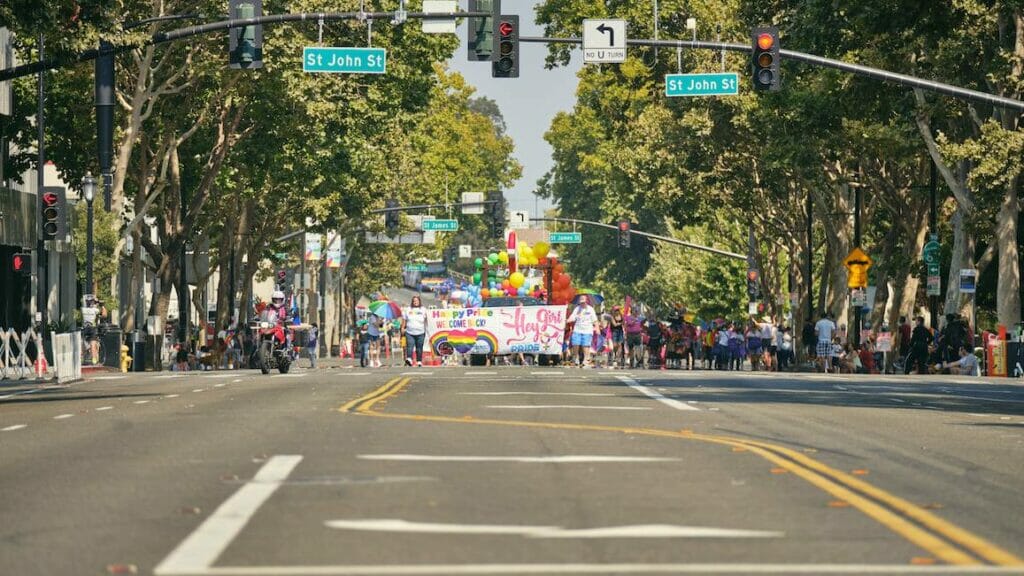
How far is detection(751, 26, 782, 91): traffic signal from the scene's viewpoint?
34.5 metres

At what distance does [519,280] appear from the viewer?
80.6 m

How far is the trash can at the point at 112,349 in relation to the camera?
5334 centimetres

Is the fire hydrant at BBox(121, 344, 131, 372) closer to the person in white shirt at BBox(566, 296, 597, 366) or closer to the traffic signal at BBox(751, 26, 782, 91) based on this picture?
the person in white shirt at BBox(566, 296, 597, 366)

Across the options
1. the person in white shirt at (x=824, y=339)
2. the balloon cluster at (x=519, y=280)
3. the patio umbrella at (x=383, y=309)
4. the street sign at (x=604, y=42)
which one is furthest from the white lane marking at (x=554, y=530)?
the balloon cluster at (x=519, y=280)

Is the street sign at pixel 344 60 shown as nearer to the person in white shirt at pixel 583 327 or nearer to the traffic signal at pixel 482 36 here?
the traffic signal at pixel 482 36

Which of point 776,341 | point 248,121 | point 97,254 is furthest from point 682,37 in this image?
point 97,254

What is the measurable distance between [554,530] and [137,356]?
150 ft

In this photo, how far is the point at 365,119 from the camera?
2266 inches

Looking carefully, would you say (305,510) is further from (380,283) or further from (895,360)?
(380,283)

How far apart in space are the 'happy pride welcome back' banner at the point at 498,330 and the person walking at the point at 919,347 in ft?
30.6

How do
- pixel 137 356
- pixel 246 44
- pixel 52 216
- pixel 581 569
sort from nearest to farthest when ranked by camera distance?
pixel 581 569, pixel 246 44, pixel 52 216, pixel 137 356

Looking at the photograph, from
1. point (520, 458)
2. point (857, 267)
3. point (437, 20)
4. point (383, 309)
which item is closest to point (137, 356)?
point (383, 309)

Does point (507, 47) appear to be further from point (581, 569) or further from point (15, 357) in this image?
point (581, 569)

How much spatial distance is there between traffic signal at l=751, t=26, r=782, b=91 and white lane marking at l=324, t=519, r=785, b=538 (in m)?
23.9
